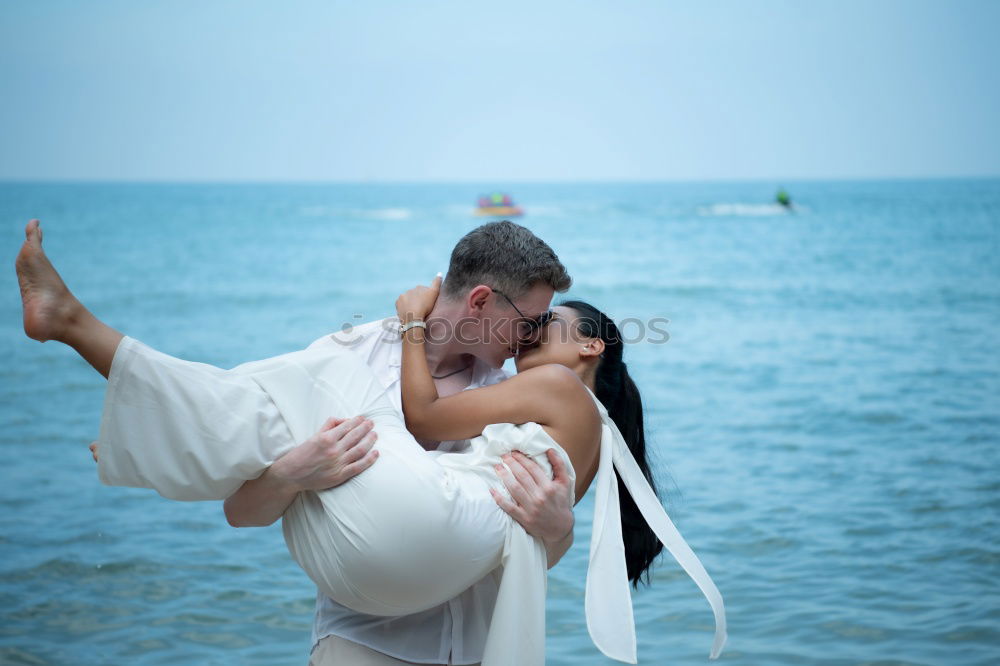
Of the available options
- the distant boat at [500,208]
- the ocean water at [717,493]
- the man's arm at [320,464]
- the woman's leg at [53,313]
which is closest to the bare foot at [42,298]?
the woman's leg at [53,313]

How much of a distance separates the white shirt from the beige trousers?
1 centimetres

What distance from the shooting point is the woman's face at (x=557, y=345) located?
2770 millimetres

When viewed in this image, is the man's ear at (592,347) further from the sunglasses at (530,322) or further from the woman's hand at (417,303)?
the woman's hand at (417,303)

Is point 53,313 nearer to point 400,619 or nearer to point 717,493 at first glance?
point 400,619

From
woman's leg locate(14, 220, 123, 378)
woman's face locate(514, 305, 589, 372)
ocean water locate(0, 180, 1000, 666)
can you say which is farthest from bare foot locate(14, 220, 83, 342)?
ocean water locate(0, 180, 1000, 666)

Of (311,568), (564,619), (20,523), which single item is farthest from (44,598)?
(311,568)

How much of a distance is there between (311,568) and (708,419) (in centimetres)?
827

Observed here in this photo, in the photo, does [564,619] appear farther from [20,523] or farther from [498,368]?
[20,523]

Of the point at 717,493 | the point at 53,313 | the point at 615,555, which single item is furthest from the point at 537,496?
the point at 717,493

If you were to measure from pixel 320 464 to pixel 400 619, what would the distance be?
58 centimetres

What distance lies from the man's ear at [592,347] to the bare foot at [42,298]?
4.28 feet

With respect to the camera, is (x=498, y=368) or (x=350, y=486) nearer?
(x=350, y=486)

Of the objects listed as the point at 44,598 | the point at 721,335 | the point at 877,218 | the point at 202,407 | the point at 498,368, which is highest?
the point at 877,218

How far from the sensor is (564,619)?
5.46 metres
